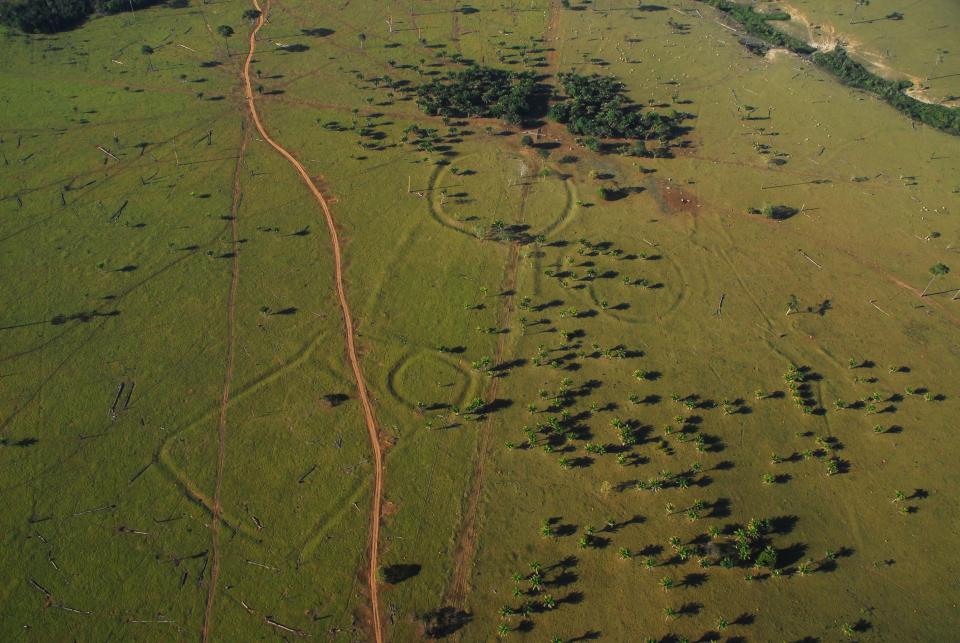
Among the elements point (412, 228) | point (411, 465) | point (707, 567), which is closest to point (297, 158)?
point (412, 228)

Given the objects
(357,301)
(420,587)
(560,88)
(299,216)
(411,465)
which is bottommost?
(420,587)

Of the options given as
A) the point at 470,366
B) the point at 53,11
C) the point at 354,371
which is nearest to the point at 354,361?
the point at 354,371

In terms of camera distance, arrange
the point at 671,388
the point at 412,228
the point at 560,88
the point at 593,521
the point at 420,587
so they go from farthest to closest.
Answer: the point at 560,88, the point at 412,228, the point at 671,388, the point at 593,521, the point at 420,587

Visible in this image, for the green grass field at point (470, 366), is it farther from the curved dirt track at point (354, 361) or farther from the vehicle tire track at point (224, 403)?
the curved dirt track at point (354, 361)

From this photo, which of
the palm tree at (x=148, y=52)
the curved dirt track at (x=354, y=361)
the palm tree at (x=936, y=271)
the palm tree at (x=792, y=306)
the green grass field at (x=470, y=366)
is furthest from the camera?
the palm tree at (x=148, y=52)

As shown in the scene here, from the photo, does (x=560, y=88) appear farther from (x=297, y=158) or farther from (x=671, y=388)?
(x=671, y=388)

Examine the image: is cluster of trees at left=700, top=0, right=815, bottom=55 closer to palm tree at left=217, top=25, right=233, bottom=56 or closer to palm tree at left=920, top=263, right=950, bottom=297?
palm tree at left=920, top=263, right=950, bottom=297

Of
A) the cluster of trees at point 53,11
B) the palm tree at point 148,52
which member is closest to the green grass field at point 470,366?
the palm tree at point 148,52
